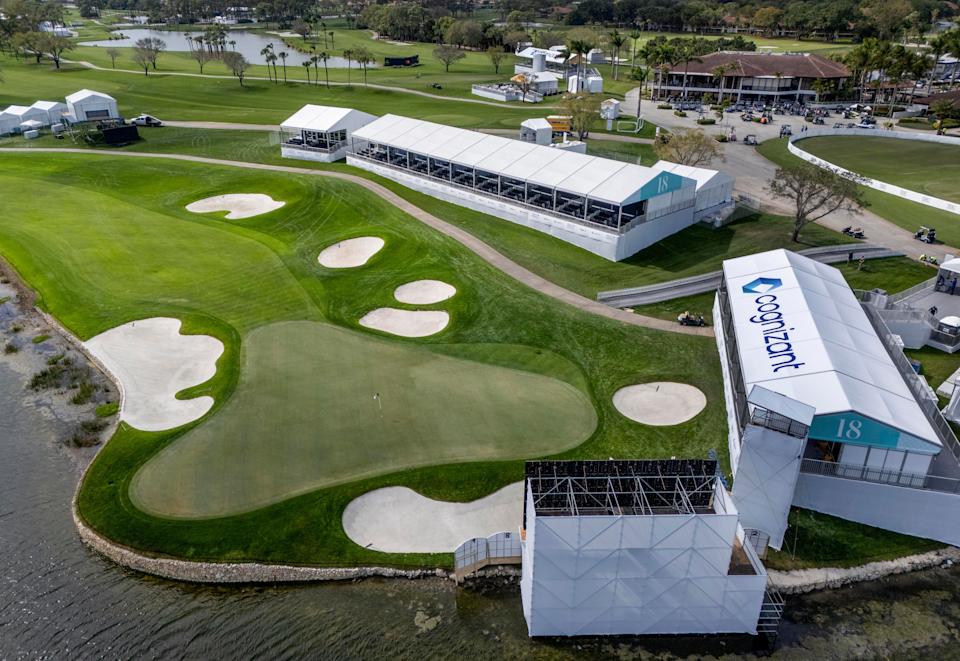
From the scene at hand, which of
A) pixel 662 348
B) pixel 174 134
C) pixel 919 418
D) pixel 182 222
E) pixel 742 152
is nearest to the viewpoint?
pixel 919 418

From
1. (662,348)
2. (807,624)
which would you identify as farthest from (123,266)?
(807,624)

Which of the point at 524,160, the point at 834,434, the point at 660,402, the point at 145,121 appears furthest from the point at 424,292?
the point at 145,121

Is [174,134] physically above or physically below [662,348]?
above

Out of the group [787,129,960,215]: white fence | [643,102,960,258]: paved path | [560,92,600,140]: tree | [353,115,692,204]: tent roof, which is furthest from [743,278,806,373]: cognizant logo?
[560,92,600,140]: tree

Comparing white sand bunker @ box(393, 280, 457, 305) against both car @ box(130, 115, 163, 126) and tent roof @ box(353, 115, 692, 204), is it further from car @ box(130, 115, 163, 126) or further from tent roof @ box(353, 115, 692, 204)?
car @ box(130, 115, 163, 126)

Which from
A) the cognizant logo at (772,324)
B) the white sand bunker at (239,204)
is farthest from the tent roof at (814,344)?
the white sand bunker at (239,204)

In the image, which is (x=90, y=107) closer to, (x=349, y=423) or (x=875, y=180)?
(x=349, y=423)

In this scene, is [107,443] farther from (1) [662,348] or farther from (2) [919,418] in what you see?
(2) [919,418]

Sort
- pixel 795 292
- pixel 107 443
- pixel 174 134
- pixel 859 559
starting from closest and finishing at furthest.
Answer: pixel 859 559 → pixel 107 443 → pixel 795 292 → pixel 174 134
